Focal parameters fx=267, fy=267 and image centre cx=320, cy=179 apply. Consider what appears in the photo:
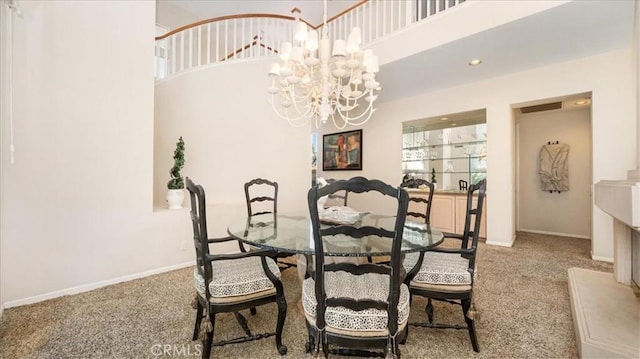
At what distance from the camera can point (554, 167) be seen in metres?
4.96

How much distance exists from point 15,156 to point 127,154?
2.43ft

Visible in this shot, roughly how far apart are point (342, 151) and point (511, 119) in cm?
329

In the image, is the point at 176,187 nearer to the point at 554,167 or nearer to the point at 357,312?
the point at 357,312

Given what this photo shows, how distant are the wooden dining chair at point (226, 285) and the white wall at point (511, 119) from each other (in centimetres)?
394

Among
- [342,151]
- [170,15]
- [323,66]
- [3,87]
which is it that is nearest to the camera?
[3,87]

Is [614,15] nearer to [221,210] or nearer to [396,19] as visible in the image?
[396,19]

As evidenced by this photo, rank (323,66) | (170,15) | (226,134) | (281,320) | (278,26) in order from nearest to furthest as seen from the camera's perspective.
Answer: (281,320) < (323,66) < (226,134) < (278,26) < (170,15)

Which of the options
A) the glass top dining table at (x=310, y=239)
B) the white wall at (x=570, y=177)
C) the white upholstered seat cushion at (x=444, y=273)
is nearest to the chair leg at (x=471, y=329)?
the white upholstered seat cushion at (x=444, y=273)

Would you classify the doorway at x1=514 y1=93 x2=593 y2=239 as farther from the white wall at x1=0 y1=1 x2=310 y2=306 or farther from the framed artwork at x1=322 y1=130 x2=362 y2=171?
the white wall at x1=0 y1=1 x2=310 y2=306

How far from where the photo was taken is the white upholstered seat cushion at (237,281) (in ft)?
4.78

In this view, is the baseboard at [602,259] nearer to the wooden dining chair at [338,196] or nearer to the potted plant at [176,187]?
the wooden dining chair at [338,196]

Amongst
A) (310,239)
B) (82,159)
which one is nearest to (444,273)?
(310,239)

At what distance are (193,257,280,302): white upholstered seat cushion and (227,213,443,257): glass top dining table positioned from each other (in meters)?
0.18

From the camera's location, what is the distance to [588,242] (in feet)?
14.3
